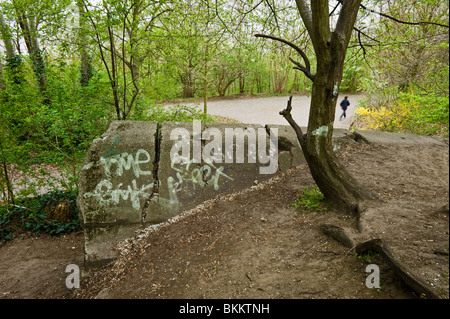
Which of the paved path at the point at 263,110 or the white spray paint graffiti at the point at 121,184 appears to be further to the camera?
the paved path at the point at 263,110

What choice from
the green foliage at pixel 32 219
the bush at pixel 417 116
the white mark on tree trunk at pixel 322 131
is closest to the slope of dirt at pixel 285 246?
the bush at pixel 417 116

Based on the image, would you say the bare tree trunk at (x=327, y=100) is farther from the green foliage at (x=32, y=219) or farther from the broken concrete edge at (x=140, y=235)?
the green foliage at (x=32, y=219)

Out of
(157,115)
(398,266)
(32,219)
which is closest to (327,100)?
(398,266)

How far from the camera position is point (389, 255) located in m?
1.95

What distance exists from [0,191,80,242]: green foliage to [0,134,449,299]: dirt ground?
960mm

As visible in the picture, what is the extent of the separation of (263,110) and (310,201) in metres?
12.7

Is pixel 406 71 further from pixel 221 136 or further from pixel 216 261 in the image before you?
pixel 216 261

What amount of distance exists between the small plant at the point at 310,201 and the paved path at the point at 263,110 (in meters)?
9.13

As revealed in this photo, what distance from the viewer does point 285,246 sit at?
2.69 meters

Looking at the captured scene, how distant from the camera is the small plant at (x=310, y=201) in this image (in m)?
3.20
